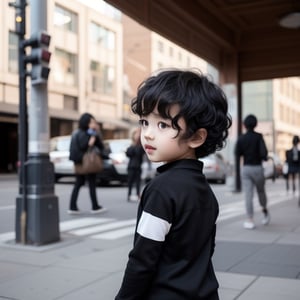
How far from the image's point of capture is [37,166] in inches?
251

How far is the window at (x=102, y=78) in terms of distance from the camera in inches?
1351

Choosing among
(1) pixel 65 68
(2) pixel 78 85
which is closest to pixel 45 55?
(1) pixel 65 68

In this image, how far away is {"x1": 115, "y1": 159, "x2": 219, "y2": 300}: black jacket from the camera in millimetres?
1685

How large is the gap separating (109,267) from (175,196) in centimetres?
368

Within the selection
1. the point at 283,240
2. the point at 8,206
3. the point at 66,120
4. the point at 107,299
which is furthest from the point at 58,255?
the point at 66,120

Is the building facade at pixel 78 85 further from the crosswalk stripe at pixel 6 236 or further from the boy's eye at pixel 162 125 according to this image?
the boy's eye at pixel 162 125

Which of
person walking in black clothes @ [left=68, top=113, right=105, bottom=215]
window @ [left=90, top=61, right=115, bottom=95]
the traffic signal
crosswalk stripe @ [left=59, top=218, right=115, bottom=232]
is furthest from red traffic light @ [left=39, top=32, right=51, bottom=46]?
window @ [left=90, top=61, right=115, bottom=95]

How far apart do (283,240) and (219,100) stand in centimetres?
546

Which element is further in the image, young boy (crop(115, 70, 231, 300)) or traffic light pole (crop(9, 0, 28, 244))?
traffic light pole (crop(9, 0, 28, 244))

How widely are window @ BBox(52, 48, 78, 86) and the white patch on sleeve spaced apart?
86.6 feet

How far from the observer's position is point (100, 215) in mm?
9688

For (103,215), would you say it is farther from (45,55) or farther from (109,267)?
(109,267)

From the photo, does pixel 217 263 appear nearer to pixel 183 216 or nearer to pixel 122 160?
pixel 183 216

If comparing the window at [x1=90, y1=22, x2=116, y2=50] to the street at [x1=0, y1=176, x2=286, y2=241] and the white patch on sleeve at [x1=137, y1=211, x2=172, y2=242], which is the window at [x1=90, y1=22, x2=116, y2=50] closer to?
the street at [x1=0, y1=176, x2=286, y2=241]
